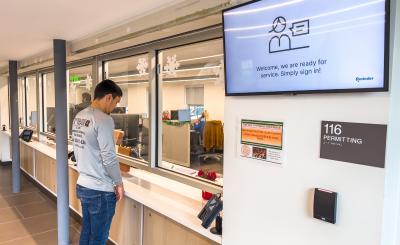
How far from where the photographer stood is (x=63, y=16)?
7.79 feet

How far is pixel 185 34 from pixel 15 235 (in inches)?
122

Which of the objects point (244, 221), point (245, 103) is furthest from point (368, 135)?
point (244, 221)

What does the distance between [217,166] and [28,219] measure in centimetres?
284

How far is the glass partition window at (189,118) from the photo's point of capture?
283cm

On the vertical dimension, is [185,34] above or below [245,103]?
above

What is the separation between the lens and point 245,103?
1.57 meters

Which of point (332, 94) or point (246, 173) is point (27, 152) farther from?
point (332, 94)

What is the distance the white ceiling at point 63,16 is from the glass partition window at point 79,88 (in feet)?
2.80

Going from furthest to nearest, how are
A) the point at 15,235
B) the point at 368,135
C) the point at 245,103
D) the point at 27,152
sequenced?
1. the point at 27,152
2. the point at 15,235
3. the point at 245,103
4. the point at 368,135

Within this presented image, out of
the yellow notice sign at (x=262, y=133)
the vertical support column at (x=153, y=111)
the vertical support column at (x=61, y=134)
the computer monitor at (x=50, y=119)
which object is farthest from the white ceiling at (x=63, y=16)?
the computer monitor at (x=50, y=119)

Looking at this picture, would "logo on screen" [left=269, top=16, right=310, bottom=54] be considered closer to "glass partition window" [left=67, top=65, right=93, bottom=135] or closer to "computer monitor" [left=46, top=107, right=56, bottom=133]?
"glass partition window" [left=67, top=65, right=93, bottom=135]

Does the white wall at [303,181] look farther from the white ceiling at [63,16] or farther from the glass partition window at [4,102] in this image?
the glass partition window at [4,102]

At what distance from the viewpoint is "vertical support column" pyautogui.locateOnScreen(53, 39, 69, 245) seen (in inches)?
126

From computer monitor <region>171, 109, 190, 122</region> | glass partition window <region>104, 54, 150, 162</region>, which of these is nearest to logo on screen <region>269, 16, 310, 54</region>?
glass partition window <region>104, 54, 150, 162</region>
